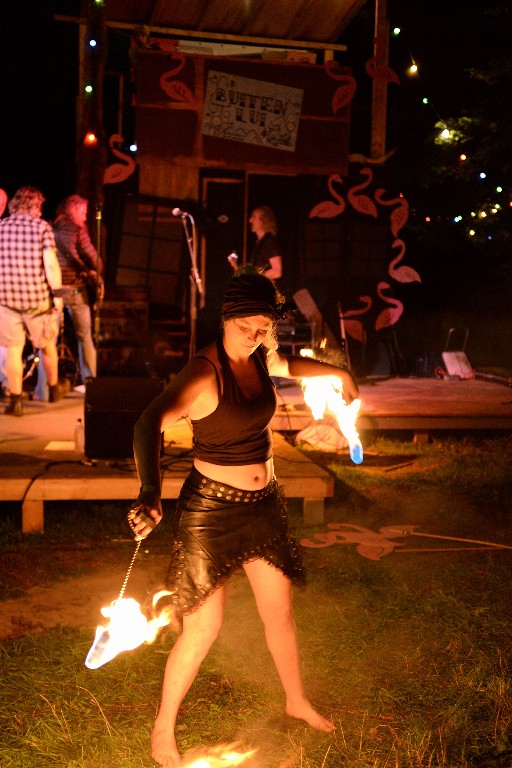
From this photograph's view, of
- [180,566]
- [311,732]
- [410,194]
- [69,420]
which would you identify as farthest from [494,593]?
[410,194]

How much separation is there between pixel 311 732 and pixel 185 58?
981 cm

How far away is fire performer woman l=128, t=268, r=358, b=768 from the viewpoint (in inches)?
135

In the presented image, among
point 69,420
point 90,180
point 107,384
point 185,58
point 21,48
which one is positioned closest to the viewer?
point 107,384

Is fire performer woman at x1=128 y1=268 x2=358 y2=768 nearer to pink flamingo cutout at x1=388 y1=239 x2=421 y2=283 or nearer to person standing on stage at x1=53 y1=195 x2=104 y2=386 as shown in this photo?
person standing on stage at x1=53 y1=195 x2=104 y2=386

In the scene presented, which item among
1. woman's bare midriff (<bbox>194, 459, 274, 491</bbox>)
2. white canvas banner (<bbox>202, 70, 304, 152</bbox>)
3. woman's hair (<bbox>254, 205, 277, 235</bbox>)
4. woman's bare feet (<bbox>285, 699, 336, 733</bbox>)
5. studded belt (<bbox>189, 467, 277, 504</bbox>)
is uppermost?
white canvas banner (<bbox>202, 70, 304, 152</bbox>)

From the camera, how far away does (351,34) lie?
20.3m

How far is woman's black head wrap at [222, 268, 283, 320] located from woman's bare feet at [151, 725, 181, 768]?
5.39ft

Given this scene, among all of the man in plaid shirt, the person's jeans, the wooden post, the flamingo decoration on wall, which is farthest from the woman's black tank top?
the wooden post

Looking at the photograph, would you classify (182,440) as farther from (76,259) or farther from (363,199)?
(363,199)

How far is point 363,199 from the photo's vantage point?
513 inches

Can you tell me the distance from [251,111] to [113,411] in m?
6.57

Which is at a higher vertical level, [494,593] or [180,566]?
[180,566]

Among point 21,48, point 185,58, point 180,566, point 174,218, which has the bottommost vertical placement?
point 180,566

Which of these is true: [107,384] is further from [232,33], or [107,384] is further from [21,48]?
[21,48]
